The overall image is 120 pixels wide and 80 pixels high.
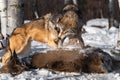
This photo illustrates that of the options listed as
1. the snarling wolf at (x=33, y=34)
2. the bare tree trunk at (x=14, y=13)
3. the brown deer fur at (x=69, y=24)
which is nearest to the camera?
the brown deer fur at (x=69, y=24)

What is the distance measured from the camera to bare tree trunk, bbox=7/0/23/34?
8.21m

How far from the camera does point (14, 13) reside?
27.1 feet

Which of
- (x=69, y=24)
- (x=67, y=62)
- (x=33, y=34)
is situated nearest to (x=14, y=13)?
(x=33, y=34)

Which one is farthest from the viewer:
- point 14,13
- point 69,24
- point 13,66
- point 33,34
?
point 14,13

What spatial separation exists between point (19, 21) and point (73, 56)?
1.89 meters

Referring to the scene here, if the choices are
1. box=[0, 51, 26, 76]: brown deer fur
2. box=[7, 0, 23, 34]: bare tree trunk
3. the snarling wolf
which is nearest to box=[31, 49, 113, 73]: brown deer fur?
the snarling wolf

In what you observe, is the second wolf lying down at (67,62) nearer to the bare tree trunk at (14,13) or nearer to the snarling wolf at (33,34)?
the snarling wolf at (33,34)

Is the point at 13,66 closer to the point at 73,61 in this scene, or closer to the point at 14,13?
the point at 73,61

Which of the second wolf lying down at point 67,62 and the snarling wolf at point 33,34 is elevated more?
the snarling wolf at point 33,34


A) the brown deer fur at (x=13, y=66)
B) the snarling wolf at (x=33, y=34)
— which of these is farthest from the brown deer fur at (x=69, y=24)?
the brown deer fur at (x=13, y=66)

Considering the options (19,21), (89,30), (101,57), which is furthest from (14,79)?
(89,30)

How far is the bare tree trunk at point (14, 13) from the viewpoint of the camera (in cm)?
821

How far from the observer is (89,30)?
18.8m

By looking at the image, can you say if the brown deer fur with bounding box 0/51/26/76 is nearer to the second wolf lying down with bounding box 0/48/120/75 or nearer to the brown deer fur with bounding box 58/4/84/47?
the second wolf lying down with bounding box 0/48/120/75
